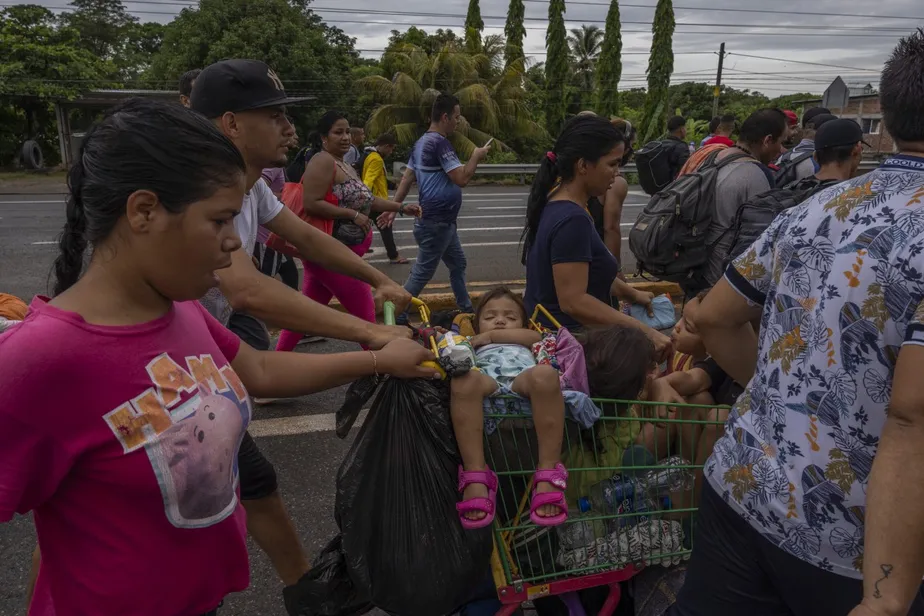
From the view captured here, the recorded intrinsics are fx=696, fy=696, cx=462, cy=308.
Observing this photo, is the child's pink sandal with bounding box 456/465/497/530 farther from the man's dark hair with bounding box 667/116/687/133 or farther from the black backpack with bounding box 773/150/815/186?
the man's dark hair with bounding box 667/116/687/133

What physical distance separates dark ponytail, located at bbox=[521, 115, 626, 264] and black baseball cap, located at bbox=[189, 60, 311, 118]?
3.92ft

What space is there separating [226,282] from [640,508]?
1530mm

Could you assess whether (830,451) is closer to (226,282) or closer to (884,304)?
(884,304)

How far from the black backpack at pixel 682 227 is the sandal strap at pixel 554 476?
8.26 feet

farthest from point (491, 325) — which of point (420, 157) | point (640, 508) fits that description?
point (420, 157)

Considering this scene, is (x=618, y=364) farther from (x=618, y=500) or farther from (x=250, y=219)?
(x=250, y=219)

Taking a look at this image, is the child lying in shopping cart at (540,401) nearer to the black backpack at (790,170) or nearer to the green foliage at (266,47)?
the black backpack at (790,170)

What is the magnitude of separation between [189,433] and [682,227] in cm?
355

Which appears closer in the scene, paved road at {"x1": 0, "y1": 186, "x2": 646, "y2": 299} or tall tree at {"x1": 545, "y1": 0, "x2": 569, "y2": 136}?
paved road at {"x1": 0, "y1": 186, "x2": 646, "y2": 299}

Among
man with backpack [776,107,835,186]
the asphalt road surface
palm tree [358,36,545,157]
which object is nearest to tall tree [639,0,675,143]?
palm tree [358,36,545,157]

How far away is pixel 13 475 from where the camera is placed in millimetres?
1199

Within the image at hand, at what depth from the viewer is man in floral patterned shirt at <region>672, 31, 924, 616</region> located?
118 centimetres

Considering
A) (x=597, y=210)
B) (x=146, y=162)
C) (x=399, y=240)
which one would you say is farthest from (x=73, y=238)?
(x=399, y=240)

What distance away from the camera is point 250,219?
2805 millimetres
